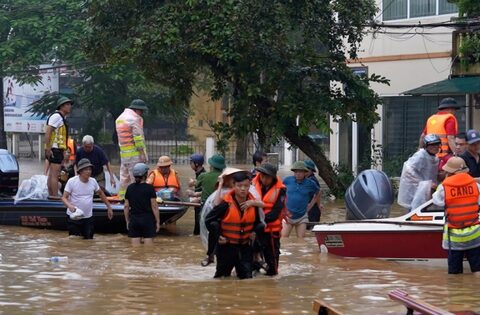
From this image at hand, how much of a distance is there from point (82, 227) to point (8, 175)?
10.9ft

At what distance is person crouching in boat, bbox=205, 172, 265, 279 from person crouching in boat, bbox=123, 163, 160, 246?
3810mm

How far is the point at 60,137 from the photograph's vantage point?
60.4 feet

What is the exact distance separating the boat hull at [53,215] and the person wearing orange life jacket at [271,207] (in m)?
5.18

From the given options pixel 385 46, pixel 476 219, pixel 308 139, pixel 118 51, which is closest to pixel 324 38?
pixel 308 139

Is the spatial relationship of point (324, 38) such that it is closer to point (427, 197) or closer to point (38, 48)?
point (427, 197)

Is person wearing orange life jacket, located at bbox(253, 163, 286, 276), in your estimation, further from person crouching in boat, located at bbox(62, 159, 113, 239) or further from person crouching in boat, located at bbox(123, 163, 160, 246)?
person crouching in boat, located at bbox(62, 159, 113, 239)

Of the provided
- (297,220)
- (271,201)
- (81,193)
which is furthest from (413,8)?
(271,201)

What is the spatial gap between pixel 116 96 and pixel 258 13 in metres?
23.4

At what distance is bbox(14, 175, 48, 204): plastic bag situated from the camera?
19078mm

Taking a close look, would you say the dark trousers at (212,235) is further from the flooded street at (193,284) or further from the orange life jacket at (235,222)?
the flooded street at (193,284)

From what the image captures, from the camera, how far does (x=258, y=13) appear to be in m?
21.8

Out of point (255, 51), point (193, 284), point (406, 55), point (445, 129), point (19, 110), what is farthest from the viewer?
point (19, 110)

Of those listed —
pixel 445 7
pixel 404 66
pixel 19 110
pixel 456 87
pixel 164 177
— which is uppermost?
pixel 445 7

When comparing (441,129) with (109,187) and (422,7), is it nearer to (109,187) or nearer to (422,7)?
(109,187)
